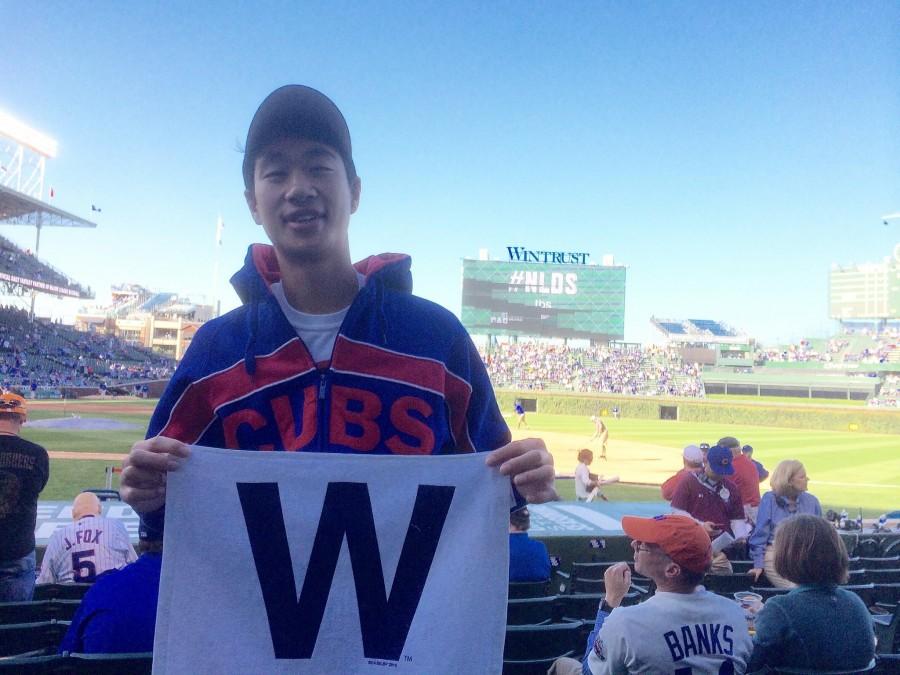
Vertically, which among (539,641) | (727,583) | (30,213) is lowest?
(727,583)

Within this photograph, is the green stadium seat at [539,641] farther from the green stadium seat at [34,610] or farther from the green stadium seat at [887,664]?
the green stadium seat at [34,610]

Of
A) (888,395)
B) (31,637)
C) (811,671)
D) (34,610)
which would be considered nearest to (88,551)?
(34,610)

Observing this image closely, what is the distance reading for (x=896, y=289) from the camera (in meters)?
76.9

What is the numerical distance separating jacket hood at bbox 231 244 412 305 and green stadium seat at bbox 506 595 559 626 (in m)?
2.27

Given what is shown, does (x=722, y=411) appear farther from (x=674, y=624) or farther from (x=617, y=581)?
(x=674, y=624)

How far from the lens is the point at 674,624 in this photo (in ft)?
8.83

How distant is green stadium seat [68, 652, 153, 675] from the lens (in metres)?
2.21

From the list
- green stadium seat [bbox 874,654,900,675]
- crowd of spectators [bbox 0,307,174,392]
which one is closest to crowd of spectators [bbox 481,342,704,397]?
crowd of spectators [bbox 0,307,174,392]

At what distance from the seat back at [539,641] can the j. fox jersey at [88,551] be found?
285 cm

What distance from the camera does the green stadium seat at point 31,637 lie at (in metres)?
2.89

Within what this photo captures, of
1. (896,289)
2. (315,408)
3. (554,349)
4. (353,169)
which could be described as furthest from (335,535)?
(896,289)

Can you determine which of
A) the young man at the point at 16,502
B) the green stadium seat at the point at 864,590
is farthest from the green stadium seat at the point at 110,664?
the green stadium seat at the point at 864,590

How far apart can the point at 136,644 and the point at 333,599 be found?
3.78ft

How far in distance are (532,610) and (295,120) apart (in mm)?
2935
